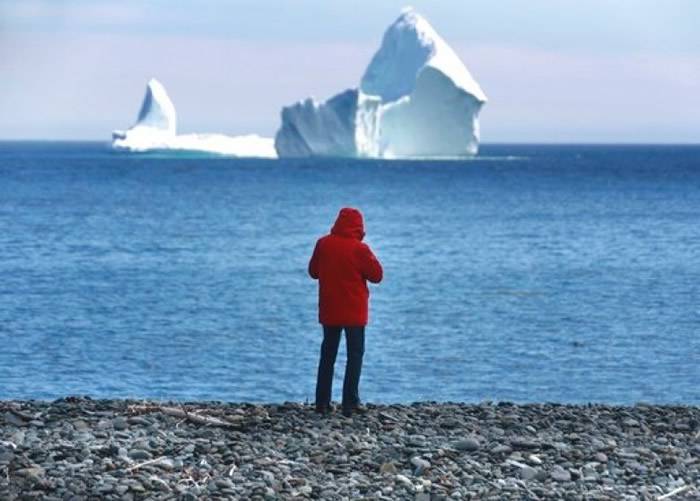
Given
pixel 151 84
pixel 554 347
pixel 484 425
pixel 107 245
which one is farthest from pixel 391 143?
pixel 484 425

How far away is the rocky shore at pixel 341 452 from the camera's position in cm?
814

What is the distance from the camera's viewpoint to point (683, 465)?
Answer: 8.78 m

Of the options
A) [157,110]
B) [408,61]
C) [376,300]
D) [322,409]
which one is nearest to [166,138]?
[157,110]

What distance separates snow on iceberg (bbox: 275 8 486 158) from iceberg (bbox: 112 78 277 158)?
1034 inches

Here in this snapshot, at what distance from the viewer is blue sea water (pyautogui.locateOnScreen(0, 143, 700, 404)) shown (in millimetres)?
19344

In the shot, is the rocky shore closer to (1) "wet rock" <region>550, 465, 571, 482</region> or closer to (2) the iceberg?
(1) "wet rock" <region>550, 465, 571, 482</region>

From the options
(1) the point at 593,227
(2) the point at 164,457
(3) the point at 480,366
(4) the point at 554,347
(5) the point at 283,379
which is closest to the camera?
(2) the point at 164,457

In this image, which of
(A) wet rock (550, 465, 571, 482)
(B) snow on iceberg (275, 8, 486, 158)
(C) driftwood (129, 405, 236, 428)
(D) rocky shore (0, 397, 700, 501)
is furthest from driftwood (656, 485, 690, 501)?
(B) snow on iceberg (275, 8, 486, 158)

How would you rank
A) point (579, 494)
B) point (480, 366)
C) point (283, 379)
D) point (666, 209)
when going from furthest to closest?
point (666, 209), point (480, 366), point (283, 379), point (579, 494)

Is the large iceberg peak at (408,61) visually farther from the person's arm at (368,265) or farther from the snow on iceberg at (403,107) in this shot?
the person's arm at (368,265)

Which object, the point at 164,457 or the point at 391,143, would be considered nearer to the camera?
the point at 164,457

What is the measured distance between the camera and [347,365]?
10312 mm

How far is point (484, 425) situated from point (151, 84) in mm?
108279

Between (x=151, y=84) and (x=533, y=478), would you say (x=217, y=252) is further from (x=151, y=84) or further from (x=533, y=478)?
(x=151, y=84)
